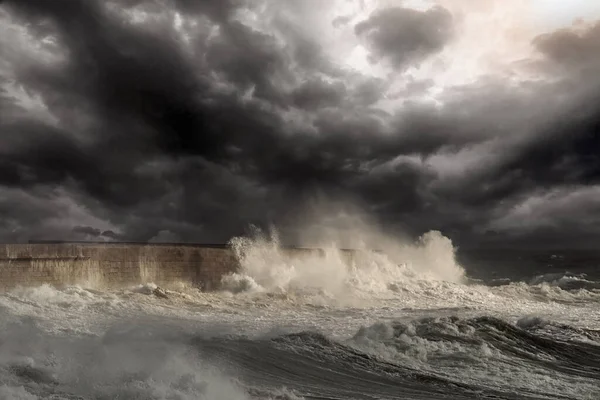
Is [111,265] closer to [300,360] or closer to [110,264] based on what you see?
[110,264]

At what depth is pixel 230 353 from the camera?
6.59 meters

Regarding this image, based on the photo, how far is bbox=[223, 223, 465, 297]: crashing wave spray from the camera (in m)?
15.9

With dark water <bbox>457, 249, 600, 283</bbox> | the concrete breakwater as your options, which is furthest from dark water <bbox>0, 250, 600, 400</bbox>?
dark water <bbox>457, 249, 600, 283</bbox>

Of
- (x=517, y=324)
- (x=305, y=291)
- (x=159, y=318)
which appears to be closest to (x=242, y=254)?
(x=305, y=291)

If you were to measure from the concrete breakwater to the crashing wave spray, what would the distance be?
707 mm

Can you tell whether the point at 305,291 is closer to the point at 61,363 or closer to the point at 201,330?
the point at 201,330

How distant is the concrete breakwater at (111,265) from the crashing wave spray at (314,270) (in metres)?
0.71

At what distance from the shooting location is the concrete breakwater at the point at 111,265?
1191 cm

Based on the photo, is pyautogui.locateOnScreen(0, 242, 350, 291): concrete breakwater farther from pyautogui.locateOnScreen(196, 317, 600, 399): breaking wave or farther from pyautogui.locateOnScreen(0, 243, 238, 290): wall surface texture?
pyautogui.locateOnScreen(196, 317, 600, 399): breaking wave

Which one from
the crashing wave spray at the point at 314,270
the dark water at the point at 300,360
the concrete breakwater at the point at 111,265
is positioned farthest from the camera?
the crashing wave spray at the point at 314,270

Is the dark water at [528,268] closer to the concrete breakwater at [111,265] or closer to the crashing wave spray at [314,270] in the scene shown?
the crashing wave spray at [314,270]

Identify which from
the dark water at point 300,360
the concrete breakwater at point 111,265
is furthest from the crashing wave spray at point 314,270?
the dark water at point 300,360

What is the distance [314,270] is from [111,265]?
710 cm

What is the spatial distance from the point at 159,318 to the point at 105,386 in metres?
5.80
